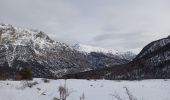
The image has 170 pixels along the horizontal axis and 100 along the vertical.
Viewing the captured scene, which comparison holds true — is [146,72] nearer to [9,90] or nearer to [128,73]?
[128,73]

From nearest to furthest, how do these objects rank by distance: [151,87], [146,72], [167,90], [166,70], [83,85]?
[167,90], [151,87], [83,85], [166,70], [146,72]

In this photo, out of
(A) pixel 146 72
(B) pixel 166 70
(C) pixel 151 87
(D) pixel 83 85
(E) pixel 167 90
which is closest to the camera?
(E) pixel 167 90

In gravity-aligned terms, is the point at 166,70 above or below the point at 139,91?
above

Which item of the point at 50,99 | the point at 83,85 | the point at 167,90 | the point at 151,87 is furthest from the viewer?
the point at 83,85

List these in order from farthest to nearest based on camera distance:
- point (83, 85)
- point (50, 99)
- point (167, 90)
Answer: point (83, 85), point (167, 90), point (50, 99)

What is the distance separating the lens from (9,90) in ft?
36.6

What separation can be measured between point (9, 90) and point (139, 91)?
487 cm

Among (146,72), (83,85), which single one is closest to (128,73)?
(146,72)

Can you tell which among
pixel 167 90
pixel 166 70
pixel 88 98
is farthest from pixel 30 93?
pixel 166 70

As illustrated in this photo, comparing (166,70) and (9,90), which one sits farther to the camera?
(166,70)

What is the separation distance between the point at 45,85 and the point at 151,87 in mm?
4526

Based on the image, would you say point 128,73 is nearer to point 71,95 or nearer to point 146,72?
point 146,72

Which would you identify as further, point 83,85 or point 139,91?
point 83,85

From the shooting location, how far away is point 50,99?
10.2 meters
